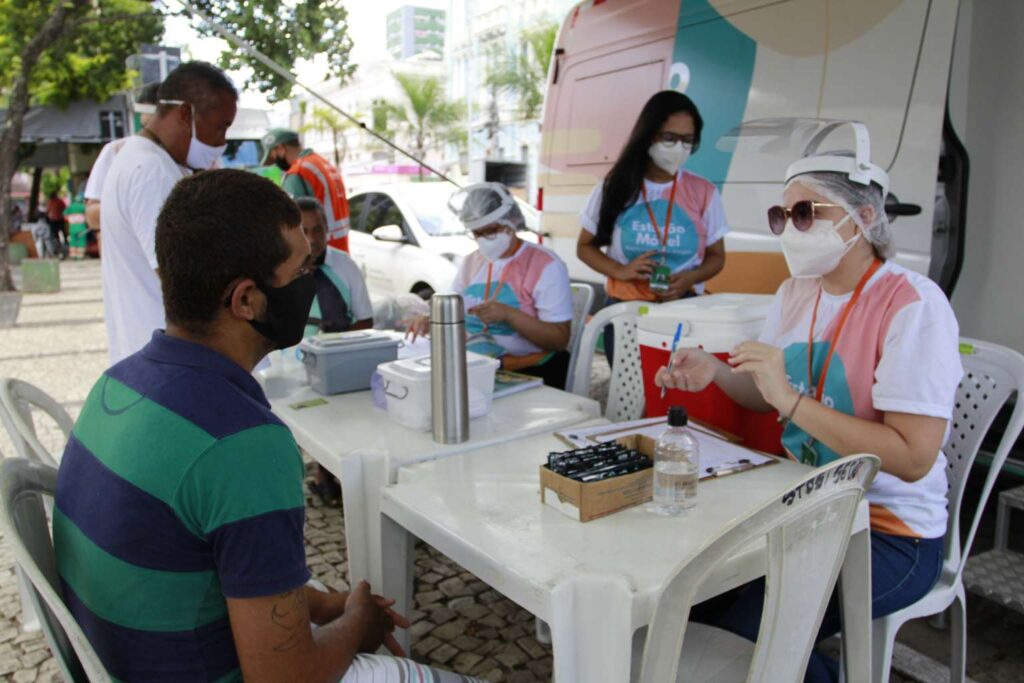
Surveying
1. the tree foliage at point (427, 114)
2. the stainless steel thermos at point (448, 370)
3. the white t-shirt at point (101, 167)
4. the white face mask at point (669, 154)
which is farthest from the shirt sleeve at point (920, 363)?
the tree foliage at point (427, 114)

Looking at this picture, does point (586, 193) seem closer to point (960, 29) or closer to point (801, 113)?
point (801, 113)

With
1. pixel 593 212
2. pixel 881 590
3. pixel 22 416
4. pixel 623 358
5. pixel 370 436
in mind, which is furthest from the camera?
pixel 593 212

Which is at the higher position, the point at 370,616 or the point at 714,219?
the point at 714,219

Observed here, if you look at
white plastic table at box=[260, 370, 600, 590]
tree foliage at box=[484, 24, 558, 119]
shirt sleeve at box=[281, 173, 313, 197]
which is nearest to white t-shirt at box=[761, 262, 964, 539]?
white plastic table at box=[260, 370, 600, 590]

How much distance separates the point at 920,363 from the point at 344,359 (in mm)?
1650

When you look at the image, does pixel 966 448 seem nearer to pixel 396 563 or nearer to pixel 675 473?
pixel 675 473

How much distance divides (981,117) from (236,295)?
2814mm

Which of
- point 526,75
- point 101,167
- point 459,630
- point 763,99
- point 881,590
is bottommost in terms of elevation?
point 459,630

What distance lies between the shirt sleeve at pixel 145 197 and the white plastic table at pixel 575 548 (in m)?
1.42

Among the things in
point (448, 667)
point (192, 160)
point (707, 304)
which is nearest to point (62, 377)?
point (192, 160)

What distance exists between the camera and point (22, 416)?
5.89 feet

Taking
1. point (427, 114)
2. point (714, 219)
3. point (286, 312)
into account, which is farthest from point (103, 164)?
point (427, 114)

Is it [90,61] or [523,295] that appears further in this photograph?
[90,61]

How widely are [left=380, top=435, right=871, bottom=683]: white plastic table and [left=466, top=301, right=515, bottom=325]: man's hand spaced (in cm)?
105
